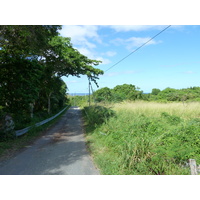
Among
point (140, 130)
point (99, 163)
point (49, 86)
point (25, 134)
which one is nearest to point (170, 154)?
point (99, 163)

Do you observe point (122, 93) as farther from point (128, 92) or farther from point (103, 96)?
point (103, 96)

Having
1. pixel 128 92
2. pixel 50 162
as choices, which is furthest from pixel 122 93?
pixel 50 162

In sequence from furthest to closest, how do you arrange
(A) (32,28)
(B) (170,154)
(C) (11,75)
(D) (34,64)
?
(D) (34,64) < (C) (11,75) < (A) (32,28) < (B) (170,154)

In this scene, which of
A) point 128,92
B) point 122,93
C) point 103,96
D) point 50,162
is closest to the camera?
point 50,162

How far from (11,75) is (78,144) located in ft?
16.1

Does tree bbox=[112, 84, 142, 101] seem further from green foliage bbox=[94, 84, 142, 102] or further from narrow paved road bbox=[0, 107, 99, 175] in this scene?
narrow paved road bbox=[0, 107, 99, 175]

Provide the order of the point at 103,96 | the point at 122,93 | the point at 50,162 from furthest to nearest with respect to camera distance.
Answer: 1. the point at 122,93
2. the point at 103,96
3. the point at 50,162

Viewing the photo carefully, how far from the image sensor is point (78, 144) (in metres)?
6.55

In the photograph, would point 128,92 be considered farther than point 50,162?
Yes

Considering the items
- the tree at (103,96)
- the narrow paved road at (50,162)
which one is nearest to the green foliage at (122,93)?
the tree at (103,96)

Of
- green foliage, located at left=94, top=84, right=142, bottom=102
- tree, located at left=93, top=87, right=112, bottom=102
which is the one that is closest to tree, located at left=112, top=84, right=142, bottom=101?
green foliage, located at left=94, top=84, right=142, bottom=102

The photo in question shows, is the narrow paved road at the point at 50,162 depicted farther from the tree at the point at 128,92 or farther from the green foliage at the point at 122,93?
the tree at the point at 128,92

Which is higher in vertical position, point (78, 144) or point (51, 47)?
point (51, 47)

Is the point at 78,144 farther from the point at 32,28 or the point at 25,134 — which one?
the point at 32,28
